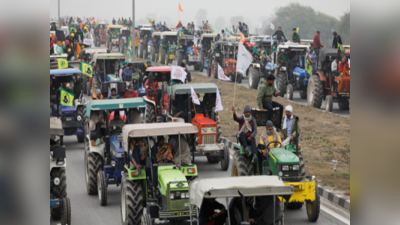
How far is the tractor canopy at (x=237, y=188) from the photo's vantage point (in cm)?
743

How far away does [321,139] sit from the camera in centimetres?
1802

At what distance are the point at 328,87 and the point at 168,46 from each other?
21.1 meters

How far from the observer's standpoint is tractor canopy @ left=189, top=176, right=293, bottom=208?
7434 millimetres

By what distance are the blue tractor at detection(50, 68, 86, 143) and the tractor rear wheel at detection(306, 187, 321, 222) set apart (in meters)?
9.22

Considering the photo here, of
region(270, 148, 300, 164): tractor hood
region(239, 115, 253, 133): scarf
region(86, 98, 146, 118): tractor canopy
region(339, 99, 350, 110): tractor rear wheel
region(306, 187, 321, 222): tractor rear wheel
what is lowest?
region(306, 187, 321, 222): tractor rear wheel

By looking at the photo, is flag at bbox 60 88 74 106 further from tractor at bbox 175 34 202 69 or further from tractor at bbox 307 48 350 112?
tractor at bbox 175 34 202 69

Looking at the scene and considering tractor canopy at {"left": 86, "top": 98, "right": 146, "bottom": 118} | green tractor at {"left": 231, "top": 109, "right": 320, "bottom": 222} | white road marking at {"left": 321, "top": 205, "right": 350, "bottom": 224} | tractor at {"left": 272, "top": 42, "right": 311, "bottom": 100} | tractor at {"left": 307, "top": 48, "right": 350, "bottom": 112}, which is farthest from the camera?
tractor at {"left": 272, "top": 42, "right": 311, "bottom": 100}

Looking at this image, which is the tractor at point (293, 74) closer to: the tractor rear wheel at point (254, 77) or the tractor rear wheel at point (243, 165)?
the tractor rear wheel at point (254, 77)

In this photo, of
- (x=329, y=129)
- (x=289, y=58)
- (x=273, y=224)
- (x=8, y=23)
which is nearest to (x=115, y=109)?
(x=273, y=224)

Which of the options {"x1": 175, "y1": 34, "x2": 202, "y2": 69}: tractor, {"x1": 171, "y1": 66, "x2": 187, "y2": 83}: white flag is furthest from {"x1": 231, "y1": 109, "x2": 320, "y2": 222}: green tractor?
{"x1": 175, "y1": 34, "x2": 202, "y2": 69}: tractor

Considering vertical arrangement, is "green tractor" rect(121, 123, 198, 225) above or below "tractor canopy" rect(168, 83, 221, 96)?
below

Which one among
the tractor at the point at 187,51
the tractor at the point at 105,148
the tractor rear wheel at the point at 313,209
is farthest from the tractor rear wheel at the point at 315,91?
the tractor at the point at 187,51

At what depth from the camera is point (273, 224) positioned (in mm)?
7820

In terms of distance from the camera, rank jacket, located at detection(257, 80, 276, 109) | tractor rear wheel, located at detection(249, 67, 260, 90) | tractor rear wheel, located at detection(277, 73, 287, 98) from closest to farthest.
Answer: jacket, located at detection(257, 80, 276, 109), tractor rear wheel, located at detection(277, 73, 287, 98), tractor rear wheel, located at detection(249, 67, 260, 90)
